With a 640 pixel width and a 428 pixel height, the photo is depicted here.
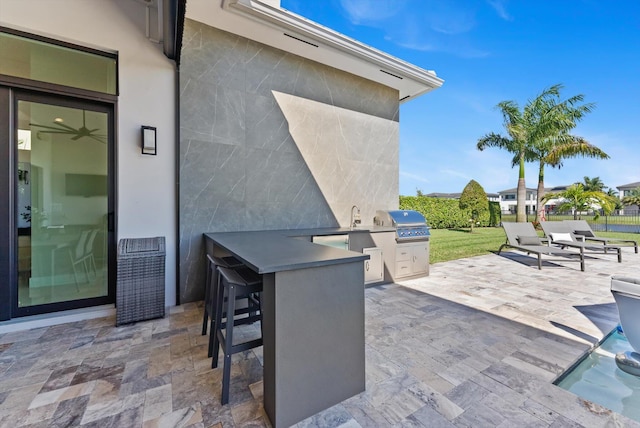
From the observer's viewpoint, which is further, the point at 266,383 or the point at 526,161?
the point at 526,161

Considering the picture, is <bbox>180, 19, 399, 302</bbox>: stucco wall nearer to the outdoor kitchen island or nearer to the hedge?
the outdoor kitchen island

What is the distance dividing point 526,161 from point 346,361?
14.3m

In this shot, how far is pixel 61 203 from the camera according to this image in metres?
3.04

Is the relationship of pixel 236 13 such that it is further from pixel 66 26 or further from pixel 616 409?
pixel 616 409

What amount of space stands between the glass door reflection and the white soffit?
193cm

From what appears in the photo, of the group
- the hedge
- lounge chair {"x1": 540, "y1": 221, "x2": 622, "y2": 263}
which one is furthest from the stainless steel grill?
the hedge

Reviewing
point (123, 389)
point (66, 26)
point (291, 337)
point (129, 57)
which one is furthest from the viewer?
point (129, 57)

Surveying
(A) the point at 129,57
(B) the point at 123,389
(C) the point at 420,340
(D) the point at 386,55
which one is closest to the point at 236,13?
(A) the point at 129,57

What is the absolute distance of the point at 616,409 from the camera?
1.64 metres

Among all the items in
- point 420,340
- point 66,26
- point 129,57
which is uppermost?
point 66,26

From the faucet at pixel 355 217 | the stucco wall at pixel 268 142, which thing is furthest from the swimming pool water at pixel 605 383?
the stucco wall at pixel 268 142

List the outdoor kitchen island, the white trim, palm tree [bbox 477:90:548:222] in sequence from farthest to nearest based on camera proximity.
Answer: palm tree [bbox 477:90:548:222] < the white trim < the outdoor kitchen island

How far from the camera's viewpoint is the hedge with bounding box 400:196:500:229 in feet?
40.2

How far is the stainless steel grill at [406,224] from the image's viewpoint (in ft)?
14.7
